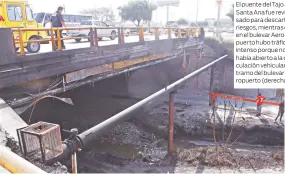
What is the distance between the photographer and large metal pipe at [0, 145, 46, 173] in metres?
1.57

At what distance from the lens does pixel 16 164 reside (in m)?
1.71

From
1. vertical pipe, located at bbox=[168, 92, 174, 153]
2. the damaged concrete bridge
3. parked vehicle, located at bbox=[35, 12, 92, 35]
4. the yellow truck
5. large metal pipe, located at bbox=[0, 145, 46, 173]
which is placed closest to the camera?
large metal pipe, located at bbox=[0, 145, 46, 173]

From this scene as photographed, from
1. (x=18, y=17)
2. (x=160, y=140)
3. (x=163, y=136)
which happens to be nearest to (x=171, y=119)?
(x=160, y=140)

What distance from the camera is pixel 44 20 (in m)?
19.4

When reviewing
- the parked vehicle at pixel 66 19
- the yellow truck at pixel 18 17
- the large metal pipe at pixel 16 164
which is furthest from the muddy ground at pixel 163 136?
the parked vehicle at pixel 66 19

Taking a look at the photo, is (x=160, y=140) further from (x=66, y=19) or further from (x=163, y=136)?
(x=66, y=19)

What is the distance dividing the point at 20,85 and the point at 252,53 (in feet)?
17.7

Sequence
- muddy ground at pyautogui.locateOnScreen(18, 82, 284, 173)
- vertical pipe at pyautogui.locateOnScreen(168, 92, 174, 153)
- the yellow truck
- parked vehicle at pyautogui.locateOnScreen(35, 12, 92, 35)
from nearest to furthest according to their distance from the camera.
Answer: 1. vertical pipe at pyautogui.locateOnScreen(168, 92, 174, 153)
2. muddy ground at pyautogui.locateOnScreen(18, 82, 284, 173)
3. the yellow truck
4. parked vehicle at pyautogui.locateOnScreen(35, 12, 92, 35)

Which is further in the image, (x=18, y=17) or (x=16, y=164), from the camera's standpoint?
(x=18, y=17)

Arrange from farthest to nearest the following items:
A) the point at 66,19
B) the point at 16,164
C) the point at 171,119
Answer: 1. the point at 66,19
2. the point at 171,119
3. the point at 16,164

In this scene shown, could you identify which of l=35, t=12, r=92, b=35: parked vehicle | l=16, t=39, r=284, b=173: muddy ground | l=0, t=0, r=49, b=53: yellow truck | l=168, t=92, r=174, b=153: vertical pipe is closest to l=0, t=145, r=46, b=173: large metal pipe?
l=168, t=92, r=174, b=153: vertical pipe

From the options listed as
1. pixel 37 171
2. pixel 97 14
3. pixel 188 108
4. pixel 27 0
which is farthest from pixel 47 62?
pixel 97 14

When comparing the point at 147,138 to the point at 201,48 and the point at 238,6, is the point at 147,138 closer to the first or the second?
the point at 238,6

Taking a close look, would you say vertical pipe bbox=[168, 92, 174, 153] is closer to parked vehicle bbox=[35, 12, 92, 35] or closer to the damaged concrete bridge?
the damaged concrete bridge
